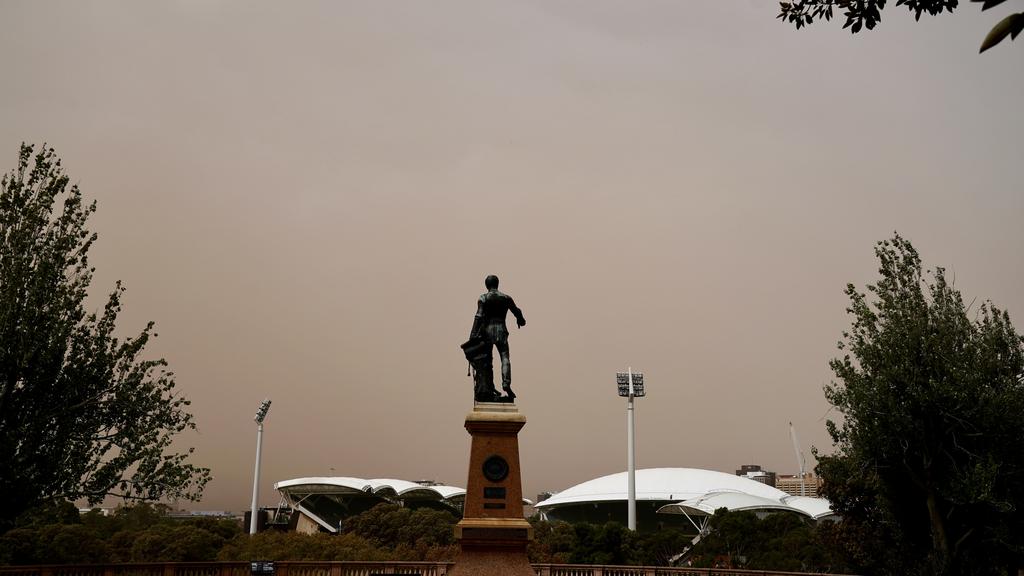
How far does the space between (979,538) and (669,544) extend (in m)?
26.9

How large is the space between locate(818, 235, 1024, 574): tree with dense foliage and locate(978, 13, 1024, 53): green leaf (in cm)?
2145

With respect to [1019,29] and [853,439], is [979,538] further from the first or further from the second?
[1019,29]

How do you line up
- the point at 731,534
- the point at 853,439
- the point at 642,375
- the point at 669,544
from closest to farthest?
the point at 853,439
the point at 731,534
the point at 669,544
the point at 642,375

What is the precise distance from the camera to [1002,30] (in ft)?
8.99

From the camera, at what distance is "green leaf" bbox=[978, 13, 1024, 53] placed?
2.71 meters

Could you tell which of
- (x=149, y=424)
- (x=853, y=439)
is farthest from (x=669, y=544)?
(x=149, y=424)

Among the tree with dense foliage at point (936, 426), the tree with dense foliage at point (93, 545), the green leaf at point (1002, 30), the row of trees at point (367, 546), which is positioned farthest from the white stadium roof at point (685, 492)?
the green leaf at point (1002, 30)

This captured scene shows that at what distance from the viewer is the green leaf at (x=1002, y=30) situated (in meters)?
2.71

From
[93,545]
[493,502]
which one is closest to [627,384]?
[93,545]

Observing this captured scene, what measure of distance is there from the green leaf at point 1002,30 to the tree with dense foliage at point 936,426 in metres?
21.4

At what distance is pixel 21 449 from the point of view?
1892 centimetres

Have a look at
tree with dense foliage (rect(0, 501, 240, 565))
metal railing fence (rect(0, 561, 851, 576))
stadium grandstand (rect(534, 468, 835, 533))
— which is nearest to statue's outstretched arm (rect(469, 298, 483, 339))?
metal railing fence (rect(0, 561, 851, 576))

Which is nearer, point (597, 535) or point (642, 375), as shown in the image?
point (597, 535)

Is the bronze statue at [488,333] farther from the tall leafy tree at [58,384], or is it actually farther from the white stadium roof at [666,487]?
the white stadium roof at [666,487]
